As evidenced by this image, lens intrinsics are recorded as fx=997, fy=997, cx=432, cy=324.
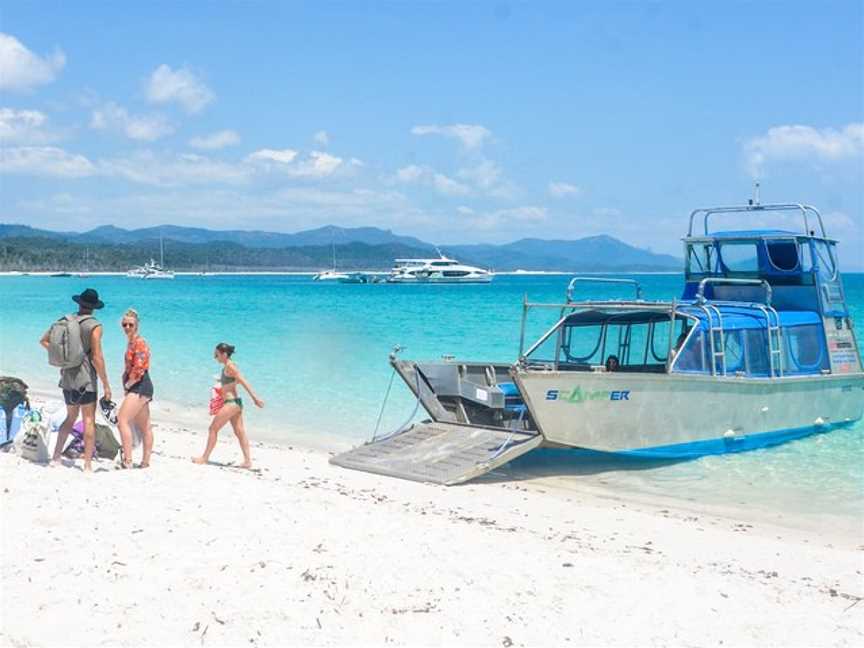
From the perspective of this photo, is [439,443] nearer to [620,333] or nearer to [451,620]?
[620,333]

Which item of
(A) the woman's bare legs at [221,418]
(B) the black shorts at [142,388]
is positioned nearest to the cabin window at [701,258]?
(A) the woman's bare legs at [221,418]

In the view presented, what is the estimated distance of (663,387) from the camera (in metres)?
12.4

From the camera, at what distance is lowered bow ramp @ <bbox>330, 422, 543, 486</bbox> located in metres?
11.3

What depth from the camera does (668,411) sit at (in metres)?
12.6

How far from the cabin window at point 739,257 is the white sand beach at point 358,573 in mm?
7034

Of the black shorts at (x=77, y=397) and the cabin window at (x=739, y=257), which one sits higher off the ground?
the cabin window at (x=739, y=257)

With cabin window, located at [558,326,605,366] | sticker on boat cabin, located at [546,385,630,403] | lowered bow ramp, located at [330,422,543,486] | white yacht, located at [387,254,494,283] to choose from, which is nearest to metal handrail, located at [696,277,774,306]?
cabin window, located at [558,326,605,366]

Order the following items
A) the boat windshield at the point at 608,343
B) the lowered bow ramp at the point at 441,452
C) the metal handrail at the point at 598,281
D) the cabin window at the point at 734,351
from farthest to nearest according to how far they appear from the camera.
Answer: the metal handrail at the point at 598,281 < the boat windshield at the point at 608,343 < the cabin window at the point at 734,351 < the lowered bow ramp at the point at 441,452

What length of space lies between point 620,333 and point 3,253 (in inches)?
8059

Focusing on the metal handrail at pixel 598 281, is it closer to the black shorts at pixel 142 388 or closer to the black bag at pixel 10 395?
the black shorts at pixel 142 388

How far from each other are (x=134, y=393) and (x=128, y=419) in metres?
0.29

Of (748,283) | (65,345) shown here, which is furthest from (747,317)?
(65,345)

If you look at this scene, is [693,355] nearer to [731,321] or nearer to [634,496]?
[731,321]

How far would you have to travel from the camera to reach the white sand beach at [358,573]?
5.86 meters
